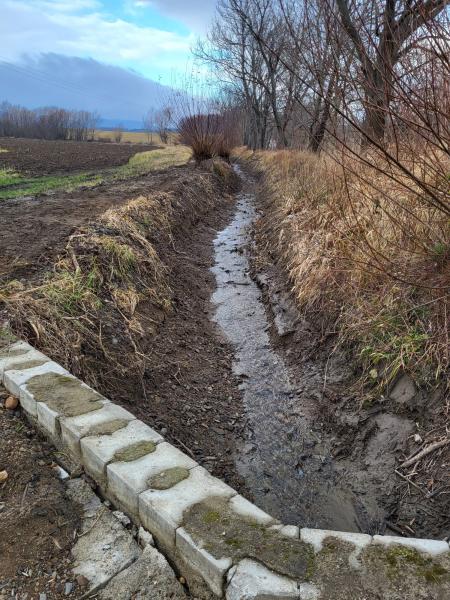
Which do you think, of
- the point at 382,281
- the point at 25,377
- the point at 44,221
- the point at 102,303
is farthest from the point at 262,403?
the point at 44,221

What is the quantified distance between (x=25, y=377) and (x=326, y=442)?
1.97m

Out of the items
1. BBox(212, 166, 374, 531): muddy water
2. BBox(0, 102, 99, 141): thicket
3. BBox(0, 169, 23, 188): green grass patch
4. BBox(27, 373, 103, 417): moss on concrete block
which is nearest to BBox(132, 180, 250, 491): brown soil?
BBox(212, 166, 374, 531): muddy water

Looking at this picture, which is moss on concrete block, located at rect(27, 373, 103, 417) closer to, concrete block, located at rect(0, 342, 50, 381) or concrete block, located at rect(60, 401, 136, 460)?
concrete block, located at rect(60, 401, 136, 460)

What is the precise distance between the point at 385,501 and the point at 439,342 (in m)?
1.00

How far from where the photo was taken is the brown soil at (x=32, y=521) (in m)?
1.56

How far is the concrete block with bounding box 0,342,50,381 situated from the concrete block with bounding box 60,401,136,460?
25.9 inches

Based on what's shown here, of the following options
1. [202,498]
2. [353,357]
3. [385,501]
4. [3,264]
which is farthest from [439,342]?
[3,264]

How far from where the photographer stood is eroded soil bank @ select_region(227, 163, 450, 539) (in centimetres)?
242

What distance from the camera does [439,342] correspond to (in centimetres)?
280

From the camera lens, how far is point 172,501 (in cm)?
174

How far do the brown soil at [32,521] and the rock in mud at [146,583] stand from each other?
0.12 meters

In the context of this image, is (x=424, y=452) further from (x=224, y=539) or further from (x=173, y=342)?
(x=173, y=342)

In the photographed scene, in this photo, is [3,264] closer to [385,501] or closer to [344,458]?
[344,458]

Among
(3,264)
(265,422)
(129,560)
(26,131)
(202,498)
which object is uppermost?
(26,131)
